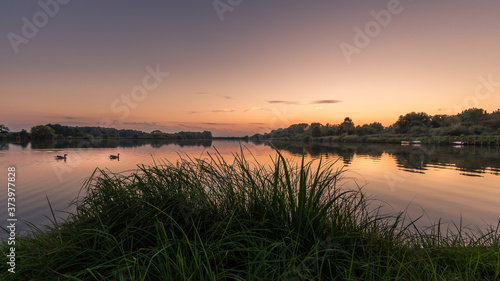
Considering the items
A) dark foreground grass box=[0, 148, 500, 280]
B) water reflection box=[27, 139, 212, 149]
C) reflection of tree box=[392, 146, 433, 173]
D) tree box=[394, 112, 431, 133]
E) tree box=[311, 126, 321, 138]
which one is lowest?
reflection of tree box=[392, 146, 433, 173]

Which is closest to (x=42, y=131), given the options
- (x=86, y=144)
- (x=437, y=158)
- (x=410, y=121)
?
(x=86, y=144)

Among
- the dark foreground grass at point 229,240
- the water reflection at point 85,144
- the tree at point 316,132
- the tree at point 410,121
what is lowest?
the water reflection at point 85,144

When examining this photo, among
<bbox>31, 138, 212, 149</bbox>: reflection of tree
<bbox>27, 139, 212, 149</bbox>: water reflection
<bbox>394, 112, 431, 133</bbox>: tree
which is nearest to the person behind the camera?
<bbox>27, 139, 212, 149</bbox>: water reflection

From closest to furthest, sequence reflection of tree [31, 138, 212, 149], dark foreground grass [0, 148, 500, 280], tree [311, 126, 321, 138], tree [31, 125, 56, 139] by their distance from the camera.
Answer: dark foreground grass [0, 148, 500, 280]
reflection of tree [31, 138, 212, 149]
tree [31, 125, 56, 139]
tree [311, 126, 321, 138]

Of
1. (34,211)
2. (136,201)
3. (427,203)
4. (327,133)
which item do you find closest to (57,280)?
(136,201)

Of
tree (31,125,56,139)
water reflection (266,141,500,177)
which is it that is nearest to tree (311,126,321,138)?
water reflection (266,141,500,177)

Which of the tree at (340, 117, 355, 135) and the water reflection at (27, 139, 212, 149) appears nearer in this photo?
the water reflection at (27, 139, 212, 149)

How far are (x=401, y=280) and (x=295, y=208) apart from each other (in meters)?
1.18

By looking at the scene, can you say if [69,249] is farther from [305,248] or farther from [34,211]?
[34,211]

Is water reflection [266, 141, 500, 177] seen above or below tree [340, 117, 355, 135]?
below

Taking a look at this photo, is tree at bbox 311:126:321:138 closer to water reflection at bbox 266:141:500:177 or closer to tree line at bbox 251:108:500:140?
tree line at bbox 251:108:500:140

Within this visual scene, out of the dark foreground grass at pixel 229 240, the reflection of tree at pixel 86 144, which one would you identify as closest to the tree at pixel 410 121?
the reflection of tree at pixel 86 144

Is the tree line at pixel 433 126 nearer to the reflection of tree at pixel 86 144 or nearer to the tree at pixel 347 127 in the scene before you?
the tree at pixel 347 127

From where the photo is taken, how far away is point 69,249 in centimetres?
214
